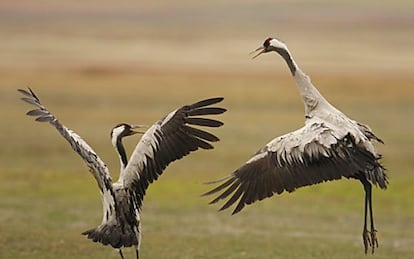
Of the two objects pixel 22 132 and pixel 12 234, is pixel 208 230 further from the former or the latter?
pixel 22 132

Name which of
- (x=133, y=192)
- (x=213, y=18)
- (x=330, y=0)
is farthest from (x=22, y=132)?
(x=330, y=0)

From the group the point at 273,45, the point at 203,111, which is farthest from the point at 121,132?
the point at 273,45

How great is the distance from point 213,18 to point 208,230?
87.9 m

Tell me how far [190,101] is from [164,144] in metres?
25.9

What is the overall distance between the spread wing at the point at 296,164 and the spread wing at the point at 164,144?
89cm

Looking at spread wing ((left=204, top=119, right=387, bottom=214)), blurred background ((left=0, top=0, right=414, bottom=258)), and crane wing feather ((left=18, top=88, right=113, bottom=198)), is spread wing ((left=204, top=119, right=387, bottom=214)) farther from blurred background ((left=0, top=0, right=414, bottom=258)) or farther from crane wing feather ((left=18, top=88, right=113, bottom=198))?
blurred background ((left=0, top=0, right=414, bottom=258))

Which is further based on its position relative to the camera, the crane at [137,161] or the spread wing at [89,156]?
the crane at [137,161]

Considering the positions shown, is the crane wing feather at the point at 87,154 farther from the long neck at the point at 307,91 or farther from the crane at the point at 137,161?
the long neck at the point at 307,91

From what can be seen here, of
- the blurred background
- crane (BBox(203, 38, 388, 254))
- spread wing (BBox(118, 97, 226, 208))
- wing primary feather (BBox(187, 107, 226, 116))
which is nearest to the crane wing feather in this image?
spread wing (BBox(118, 97, 226, 208))

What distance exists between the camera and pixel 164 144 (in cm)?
1324

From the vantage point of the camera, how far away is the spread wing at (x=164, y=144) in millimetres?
13156

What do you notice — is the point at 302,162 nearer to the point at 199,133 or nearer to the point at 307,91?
the point at 307,91

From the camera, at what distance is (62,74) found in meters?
49.0

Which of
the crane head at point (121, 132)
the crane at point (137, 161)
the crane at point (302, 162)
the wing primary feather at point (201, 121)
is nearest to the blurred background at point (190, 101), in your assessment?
the crane at point (137, 161)
